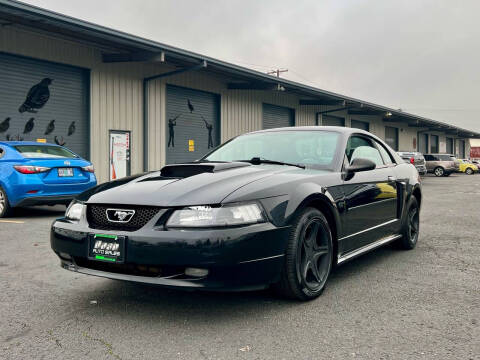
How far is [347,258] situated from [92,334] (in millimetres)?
2072

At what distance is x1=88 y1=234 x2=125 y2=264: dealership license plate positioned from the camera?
2.97 m

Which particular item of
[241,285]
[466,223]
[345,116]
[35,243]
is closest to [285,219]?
[241,285]

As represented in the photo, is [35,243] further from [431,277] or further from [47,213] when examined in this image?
[431,277]

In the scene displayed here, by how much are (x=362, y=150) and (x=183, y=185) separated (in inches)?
86.8

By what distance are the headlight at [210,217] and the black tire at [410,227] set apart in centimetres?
293

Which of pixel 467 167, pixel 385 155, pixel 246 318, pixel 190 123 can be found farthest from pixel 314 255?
pixel 467 167

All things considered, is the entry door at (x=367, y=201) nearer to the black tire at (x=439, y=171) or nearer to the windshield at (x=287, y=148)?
the windshield at (x=287, y=148)

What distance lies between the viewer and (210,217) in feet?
9.60

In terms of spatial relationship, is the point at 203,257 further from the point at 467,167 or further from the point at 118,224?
the point at 467,167

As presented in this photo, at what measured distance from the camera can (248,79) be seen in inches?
743

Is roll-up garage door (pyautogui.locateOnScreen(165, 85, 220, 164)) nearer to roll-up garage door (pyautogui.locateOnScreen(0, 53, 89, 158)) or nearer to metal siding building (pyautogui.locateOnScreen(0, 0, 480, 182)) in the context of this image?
metal siding building (pyautogui.locateOnScreen(0, 0, 480, 182))

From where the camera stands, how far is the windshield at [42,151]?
8289mm

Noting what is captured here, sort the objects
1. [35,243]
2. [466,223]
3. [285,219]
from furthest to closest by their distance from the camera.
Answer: [466,223], [35,243], [285,219]

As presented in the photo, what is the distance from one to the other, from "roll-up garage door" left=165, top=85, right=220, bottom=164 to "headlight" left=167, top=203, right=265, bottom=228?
45.6 feet
